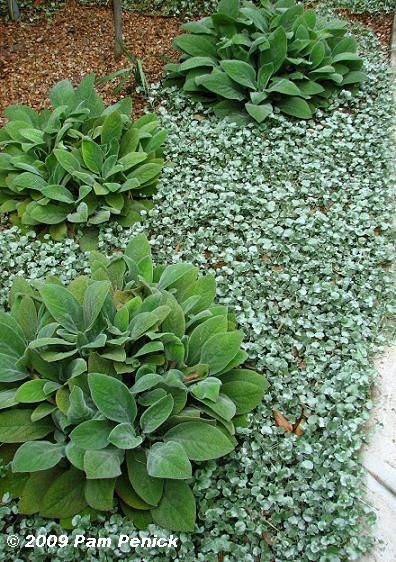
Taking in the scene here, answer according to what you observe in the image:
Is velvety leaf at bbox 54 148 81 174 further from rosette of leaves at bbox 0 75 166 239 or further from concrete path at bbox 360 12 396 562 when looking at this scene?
concrete path at bbox 360 12 396 562

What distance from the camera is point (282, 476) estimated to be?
2236 mm

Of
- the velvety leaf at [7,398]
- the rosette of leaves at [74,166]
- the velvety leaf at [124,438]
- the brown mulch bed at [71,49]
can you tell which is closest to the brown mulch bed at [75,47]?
the brown mulch bed at [71,49]

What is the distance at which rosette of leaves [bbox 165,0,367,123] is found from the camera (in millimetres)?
3996

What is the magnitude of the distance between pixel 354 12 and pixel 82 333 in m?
4.29

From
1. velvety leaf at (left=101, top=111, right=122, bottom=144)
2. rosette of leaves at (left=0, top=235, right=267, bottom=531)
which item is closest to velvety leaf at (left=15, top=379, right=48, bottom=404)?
rosette of leaves at (left=0, top=235, right=267, bottom=531)

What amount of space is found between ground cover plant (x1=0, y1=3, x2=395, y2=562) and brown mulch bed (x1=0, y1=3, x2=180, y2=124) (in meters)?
0.63

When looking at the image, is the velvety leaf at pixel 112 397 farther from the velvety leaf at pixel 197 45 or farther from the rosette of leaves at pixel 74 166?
the velvety leaf at pixel 197 45

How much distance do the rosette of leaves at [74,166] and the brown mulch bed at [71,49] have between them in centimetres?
67

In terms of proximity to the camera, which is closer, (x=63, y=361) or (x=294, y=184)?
(x=63, y=361)

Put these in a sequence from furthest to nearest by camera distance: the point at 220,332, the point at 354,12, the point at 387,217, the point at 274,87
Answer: the point at 354,12 → the point at 274,87 → the point at 387,217 → the point at 220,332

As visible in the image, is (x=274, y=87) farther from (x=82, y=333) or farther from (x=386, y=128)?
(x=82, y=333)

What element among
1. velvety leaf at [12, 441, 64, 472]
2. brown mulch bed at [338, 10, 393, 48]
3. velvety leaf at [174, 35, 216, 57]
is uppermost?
brown mulch bed at [338, 10, 393, 48]

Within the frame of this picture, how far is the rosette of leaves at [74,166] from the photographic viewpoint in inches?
127

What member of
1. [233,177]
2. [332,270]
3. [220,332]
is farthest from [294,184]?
[220,332]
